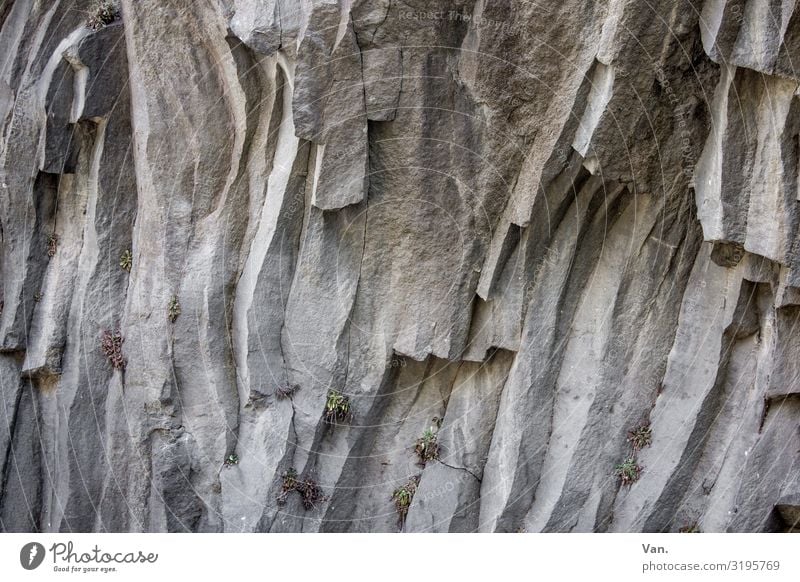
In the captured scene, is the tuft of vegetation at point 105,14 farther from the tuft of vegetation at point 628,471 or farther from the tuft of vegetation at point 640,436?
the tuft of vegetation at point 628,471

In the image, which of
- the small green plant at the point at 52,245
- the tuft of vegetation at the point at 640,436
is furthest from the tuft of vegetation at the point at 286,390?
the tuft of vegetation at the point at 640,436

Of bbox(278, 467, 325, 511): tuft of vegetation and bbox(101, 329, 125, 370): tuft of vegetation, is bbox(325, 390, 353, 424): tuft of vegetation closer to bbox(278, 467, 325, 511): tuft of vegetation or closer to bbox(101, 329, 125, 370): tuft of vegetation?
bbox(278, 467, 325, 511): tuft of vegetation

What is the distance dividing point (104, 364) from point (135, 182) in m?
2.97

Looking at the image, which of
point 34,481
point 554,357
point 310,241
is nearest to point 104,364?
point 34,481

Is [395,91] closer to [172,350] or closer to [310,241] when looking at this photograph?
[310,241]

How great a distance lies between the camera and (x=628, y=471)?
1190cm

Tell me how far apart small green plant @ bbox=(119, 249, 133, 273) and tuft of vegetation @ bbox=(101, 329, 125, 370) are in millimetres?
1064

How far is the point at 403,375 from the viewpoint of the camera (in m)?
12.6

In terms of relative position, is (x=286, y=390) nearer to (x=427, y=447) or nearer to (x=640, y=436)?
(x=427, y=447)

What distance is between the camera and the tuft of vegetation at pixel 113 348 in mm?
12344

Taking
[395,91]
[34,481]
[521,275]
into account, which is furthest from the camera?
[34,481]
